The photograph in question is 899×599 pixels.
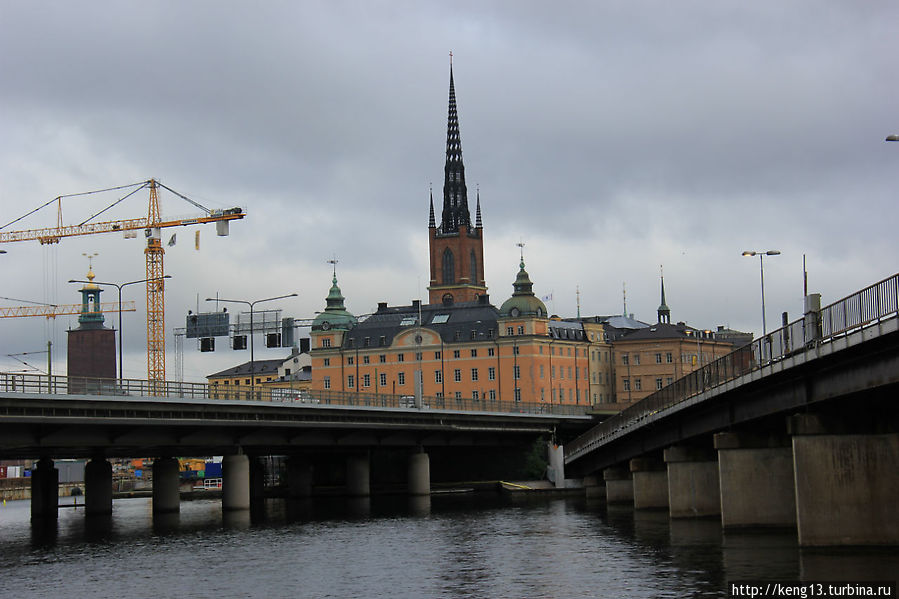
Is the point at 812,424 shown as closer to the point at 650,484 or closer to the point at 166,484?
the point at 650,484

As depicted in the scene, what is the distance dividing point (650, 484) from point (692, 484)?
52.5 ft

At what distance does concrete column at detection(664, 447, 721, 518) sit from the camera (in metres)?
83.6

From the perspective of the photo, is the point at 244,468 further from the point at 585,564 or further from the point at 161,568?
the point at 585,564

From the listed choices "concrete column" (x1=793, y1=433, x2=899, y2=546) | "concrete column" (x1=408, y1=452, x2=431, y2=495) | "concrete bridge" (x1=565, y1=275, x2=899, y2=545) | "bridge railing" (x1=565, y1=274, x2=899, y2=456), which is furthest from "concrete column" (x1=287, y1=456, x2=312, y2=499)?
"concrete column" (x1=793, y1=433, x2=899, y2=546)

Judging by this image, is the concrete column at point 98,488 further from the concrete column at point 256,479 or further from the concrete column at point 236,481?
the concrete column at point 256,479

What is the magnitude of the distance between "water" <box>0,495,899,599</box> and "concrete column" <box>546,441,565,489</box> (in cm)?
3493

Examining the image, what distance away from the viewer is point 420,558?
66.7 m

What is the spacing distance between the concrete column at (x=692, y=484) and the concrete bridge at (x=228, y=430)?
35376 millimetres

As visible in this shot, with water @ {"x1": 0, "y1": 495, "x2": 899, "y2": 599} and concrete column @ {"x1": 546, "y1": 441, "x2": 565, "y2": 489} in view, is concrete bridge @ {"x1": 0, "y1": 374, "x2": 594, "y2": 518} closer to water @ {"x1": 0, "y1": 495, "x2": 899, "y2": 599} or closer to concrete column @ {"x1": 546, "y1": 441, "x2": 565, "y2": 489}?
concrete column @ {"x1": 546, "y1": 441, "x2": 565, "y2": 489}

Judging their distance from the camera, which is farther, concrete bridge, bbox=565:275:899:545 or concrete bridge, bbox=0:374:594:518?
concrete bridge, bbox=0:374:594:518

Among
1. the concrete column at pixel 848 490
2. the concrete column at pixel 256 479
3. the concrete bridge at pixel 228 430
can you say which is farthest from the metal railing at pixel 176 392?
the concrete column at pixel 848 490

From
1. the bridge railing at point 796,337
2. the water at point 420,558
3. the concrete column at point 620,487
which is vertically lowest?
the water at point 420,558

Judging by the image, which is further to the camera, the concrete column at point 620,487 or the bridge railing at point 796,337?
the concrete column at point 620,487

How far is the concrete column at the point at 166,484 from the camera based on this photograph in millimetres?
124125
